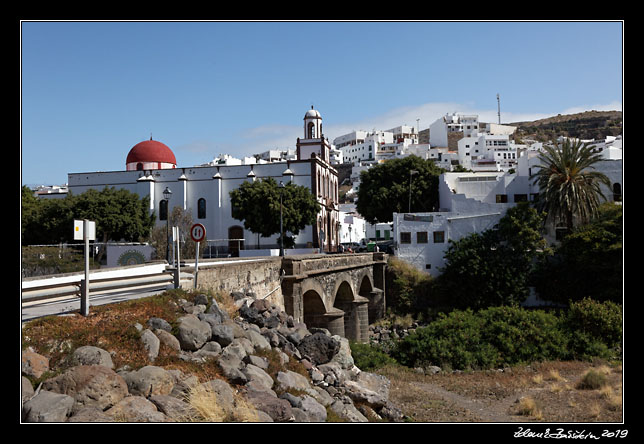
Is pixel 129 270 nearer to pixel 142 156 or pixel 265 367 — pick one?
pixel 265 367

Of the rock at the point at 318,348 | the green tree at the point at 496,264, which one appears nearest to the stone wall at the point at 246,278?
the rock at the point at 318,348

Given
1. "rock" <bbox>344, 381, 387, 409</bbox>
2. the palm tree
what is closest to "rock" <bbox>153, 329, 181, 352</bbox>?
"rock" <bbox>344, 381, 387, 409</bbox>

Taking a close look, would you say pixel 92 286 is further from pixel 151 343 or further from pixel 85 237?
pixel 151 343

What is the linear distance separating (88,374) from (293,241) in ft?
125

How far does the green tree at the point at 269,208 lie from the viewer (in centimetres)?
3991

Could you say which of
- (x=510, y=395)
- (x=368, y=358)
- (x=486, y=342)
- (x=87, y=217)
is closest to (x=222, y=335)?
(x=510, y=395)

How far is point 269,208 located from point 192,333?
31834 millimetres

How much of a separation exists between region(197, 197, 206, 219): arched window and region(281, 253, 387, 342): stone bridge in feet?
72.6

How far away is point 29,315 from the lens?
7.63 metres

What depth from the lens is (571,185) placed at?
107 feet

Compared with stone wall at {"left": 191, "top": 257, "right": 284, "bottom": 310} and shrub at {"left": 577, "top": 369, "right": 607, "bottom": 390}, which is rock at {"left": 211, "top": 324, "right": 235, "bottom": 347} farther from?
shrub at {"left": 577, "top": 369, "right": 607, "bottom": 390}

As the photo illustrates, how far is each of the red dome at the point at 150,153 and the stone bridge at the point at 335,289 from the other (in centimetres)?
3036

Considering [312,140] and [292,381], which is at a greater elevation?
[312,140]

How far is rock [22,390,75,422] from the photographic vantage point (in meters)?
5.18
